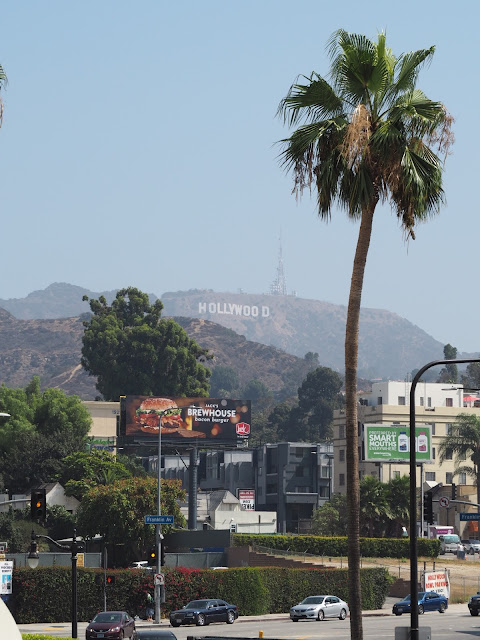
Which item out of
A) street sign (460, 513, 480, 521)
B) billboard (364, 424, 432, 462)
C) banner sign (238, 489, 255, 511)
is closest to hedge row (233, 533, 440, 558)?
billboard (364, 424, 432, 462)

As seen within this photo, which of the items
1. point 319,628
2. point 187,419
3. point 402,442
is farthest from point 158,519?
point 187,419

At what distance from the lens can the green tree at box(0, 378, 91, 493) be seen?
377ft

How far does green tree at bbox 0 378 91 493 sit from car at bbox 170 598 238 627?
48.4 meters

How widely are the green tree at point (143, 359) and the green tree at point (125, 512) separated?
251 ft

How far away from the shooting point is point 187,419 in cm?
12544

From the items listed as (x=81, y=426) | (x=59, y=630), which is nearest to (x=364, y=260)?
(x=59, y=630)

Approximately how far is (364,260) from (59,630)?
1555 inches

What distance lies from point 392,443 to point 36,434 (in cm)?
3567

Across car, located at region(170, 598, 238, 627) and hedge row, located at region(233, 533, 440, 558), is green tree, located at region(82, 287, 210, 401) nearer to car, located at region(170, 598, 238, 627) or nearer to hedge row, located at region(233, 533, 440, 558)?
hedge row, located at region(233, 533, 440, 558)

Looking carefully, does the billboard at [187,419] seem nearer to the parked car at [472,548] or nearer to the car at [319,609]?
the parked car at [472,548]

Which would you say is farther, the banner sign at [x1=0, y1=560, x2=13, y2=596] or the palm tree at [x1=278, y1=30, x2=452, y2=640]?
the banner sign at [x1=0, y1=560, x2=13, y2=596]

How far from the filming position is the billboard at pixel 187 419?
122000 mm

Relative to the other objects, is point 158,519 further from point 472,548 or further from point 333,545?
point 472,548

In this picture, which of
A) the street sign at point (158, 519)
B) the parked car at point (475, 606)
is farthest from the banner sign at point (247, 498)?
the street sign at point (158, 519)
